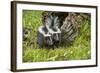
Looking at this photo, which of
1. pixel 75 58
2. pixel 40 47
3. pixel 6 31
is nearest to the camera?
pixel 6 31

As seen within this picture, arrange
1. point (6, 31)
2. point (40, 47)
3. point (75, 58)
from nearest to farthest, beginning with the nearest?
point (6, 31) → point (40, 47) → point (75, 58)

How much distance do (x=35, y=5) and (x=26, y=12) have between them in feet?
0.32

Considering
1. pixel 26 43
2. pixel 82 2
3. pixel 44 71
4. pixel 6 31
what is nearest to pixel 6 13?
pixel 6 31

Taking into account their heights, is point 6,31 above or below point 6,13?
below

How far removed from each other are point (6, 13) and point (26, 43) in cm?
29

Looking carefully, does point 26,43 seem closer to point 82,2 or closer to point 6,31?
point 6,31

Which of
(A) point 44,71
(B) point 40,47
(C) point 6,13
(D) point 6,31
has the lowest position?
(A) point 44,71

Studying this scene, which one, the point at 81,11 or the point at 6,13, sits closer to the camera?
the point at 6,13

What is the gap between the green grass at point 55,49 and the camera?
1941 millimetres

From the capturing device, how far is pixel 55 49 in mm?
2051

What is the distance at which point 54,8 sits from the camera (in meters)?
2.03

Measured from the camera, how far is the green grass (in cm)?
194

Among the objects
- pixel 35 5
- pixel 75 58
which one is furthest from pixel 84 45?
pixel 35 5

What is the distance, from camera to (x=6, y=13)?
1.87 m
